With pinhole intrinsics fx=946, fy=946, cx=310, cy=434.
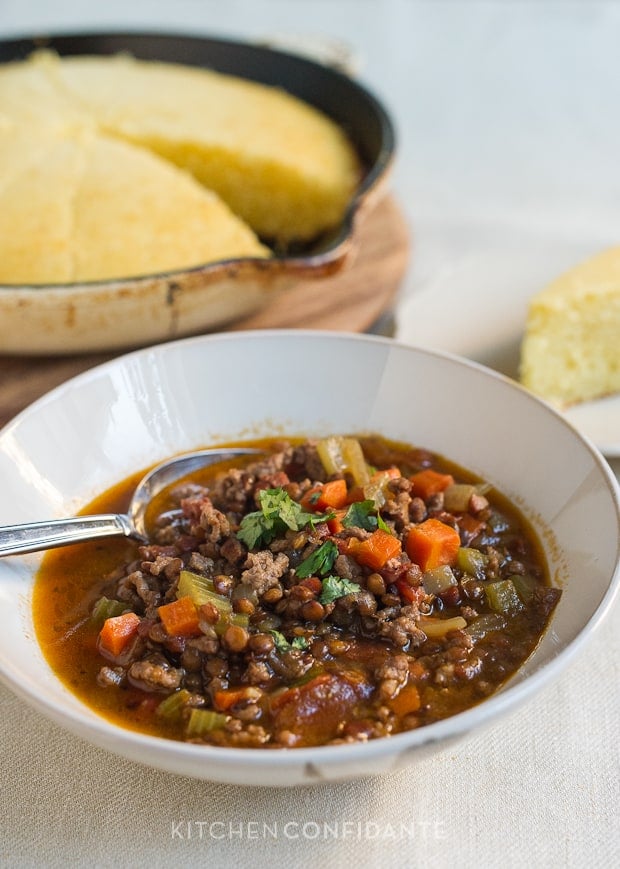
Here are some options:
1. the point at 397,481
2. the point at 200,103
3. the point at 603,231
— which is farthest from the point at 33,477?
the point at 603,231

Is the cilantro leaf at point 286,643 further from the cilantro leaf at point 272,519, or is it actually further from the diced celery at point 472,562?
the diced celery at point 472,562

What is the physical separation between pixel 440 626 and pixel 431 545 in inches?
11.5

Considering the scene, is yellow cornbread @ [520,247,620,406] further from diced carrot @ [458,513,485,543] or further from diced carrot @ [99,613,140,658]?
diced carrot @ [99,613,140,658]

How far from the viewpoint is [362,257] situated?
18.3 ft

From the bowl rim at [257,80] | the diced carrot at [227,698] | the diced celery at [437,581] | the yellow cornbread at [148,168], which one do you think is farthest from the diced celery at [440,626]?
the yellow cornbread at [148,168]

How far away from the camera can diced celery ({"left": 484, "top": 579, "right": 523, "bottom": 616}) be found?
3032 mm

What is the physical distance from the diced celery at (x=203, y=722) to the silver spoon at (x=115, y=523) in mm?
803

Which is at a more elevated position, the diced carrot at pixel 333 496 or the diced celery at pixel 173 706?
the diced carrot at pixel 333 496

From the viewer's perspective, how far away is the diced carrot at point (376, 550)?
119 inches

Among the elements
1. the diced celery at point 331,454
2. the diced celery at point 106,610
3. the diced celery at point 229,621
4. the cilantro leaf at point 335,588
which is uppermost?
the cilantro leaf at point 335,588

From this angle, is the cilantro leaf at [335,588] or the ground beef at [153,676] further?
the cilantro leaf at [335,588]

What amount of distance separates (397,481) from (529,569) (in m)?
0.55

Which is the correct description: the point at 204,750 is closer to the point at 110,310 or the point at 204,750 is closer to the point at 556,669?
the point at 556,669

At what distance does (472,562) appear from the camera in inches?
124
